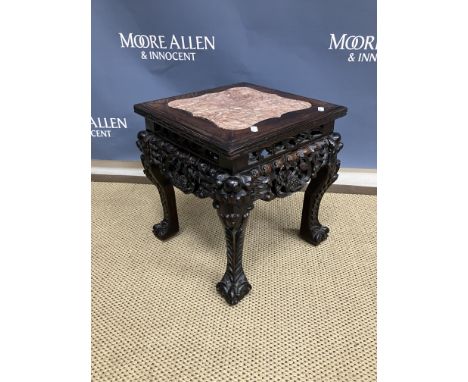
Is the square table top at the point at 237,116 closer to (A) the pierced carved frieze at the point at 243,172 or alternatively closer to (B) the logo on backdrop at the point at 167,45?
(A) the pierced carved frieze at the point at 243,172

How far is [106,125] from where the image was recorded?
152cm

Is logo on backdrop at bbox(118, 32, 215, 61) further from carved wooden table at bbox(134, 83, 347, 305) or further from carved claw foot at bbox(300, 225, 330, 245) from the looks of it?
carved claw foot at bbox(300, 225, 330, 245)

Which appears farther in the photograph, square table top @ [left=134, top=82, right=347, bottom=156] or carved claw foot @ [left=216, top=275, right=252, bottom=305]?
carved claw foot @ [left=216, top=275, right=252, bottom=305]

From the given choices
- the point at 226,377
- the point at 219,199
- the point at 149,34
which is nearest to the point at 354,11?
the point at 149,34

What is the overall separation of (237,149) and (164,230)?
1.81ft

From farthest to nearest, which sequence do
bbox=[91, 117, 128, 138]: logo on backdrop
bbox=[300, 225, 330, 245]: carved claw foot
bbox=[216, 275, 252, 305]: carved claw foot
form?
1. bbox=[91, 117, 128, 138]: logo on backdrop
2. bbox=[300, 225, 330, 245]: carved claw foot
3. bbox=[216, 275, 252, 305]: carved claw foot

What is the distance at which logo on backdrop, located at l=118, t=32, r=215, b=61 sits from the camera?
1344mm

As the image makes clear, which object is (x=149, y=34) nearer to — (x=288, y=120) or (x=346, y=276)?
(x=288, y=120)

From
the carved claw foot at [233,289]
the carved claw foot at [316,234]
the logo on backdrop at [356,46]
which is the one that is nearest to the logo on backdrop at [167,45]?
the logo on backdrop at [356,46]

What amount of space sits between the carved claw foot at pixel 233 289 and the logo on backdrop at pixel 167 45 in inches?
34.0

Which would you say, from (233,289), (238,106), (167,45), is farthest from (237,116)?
(167,45)

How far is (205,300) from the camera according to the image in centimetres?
97

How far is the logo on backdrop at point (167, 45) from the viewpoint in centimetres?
134

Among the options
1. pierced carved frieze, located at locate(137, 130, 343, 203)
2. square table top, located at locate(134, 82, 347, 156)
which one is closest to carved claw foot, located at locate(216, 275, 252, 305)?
pierced carved frieze, located at locate(137, 130, 343, 203)
